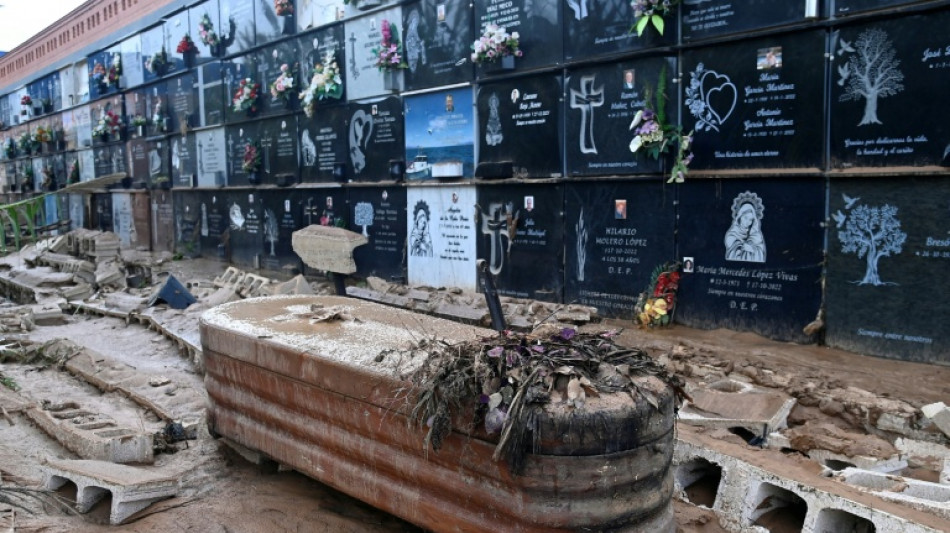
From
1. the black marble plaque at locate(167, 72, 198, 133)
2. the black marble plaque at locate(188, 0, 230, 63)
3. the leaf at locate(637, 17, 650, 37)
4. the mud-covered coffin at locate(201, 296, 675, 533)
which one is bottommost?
the mud-covered coffin at locate(201, 296, 675, 533)

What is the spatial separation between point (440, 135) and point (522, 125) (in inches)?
70.5

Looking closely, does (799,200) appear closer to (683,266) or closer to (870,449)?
(683,266)

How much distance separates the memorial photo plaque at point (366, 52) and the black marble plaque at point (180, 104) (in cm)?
703

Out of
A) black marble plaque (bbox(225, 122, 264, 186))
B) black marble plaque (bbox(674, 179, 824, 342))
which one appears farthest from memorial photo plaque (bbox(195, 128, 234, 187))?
black marble plaque (bbox(674, 179, 824, 342))

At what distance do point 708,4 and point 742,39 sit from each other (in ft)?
1.92

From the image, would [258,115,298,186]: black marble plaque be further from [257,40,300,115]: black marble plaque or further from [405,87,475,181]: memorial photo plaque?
[405,87,475,181]: memorial photo plaque

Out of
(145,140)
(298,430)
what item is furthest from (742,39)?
(145,140)

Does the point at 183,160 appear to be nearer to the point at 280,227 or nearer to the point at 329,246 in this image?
the point at 280,227

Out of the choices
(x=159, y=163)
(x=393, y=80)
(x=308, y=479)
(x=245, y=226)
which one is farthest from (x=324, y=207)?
(x=308, y=479)

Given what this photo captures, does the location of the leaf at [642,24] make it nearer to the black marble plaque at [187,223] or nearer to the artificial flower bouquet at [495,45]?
the artificial flower bouquet at [495,45]

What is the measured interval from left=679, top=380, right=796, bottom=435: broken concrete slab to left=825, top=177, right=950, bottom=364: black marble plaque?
1.56 m

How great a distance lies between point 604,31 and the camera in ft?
28.5

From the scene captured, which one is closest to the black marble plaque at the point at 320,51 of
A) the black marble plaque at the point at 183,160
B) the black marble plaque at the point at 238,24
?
the black marble plaque at the point at 238,24

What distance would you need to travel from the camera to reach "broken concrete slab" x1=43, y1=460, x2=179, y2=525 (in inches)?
159
